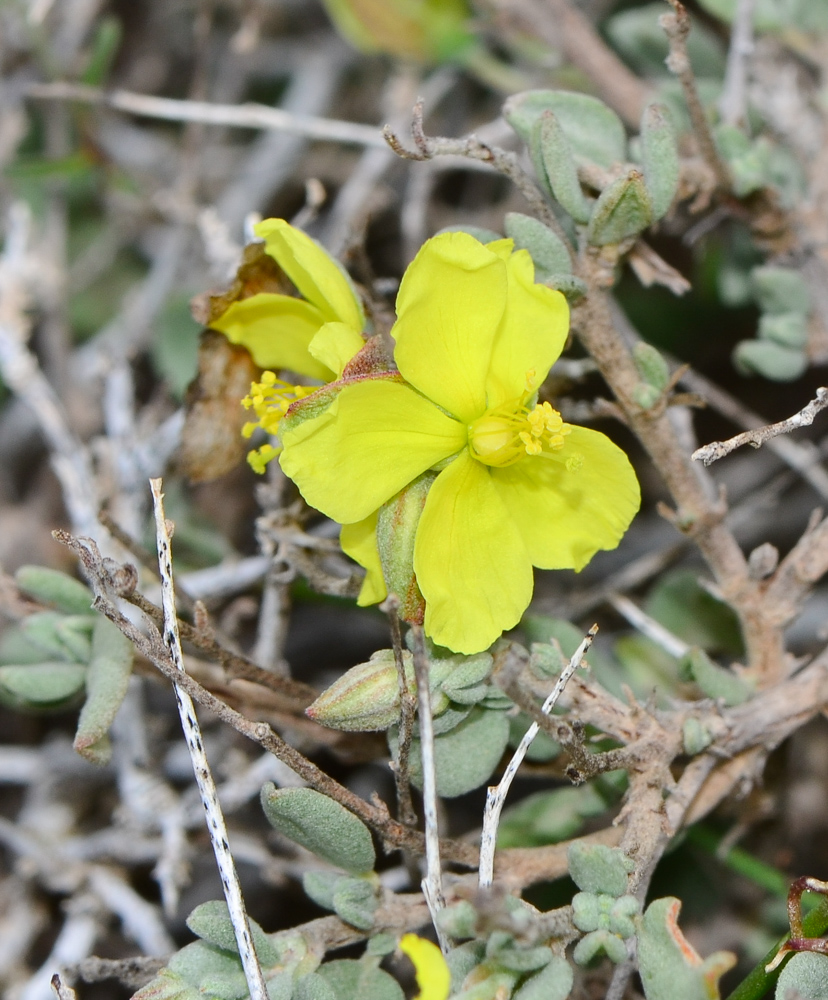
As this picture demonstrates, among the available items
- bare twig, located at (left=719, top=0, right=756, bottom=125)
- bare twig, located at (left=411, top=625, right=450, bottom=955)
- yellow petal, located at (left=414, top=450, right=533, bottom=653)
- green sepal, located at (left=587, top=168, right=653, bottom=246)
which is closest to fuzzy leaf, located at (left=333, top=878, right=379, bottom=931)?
bare twig, located at (left=411, top=625, right=450, bottom=955)

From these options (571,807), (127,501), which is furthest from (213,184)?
(571,807)

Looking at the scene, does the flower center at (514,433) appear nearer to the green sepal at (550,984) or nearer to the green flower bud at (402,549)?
the green flower bud at (402,549)

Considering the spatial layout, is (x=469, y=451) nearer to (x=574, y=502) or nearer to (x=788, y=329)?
(x=574, y=502)

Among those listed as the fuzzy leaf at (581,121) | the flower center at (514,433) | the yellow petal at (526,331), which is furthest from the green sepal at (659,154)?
the flower center at (514,433)

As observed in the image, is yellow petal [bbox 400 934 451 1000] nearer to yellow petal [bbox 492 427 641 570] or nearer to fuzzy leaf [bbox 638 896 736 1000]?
fuzzy leaf [bbox 638 896 736 1000]

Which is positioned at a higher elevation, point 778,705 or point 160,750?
point 778,705

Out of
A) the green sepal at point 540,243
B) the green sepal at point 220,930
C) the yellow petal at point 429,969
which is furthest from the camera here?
the green sepal at point 540,243

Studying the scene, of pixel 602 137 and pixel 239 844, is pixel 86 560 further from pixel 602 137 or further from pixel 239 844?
pixel 602 137

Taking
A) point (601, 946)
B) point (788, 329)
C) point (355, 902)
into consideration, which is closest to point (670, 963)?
point (601, 946)
